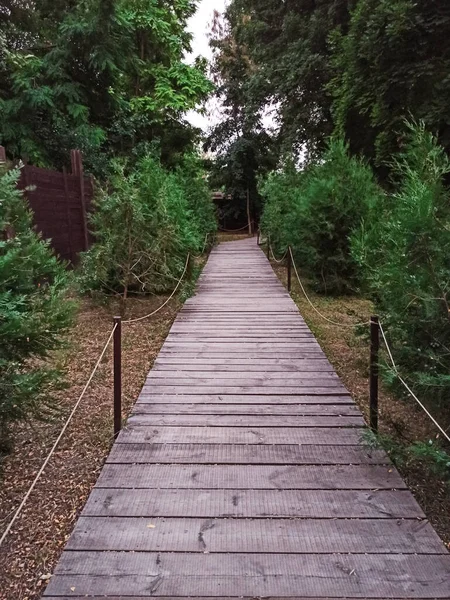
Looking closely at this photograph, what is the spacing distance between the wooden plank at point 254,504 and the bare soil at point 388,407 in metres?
0.20

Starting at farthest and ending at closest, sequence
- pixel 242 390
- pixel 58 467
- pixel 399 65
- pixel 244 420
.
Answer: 1. pixel 399 65
2. pixel 242 390
3. pixel 244 420
4. pixel 58 467

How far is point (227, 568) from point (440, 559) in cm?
102

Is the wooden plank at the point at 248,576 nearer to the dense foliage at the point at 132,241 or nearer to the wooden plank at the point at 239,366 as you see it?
the wooden plank at the point at 239,366

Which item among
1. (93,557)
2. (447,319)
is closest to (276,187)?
(447,319)

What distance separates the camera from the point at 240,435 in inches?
152

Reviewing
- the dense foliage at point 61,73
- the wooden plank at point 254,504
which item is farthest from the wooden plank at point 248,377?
the dense foliage at point 61,73

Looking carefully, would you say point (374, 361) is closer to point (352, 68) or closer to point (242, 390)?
point (242, 390)

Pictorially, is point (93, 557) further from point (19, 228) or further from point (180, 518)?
point (19, 228)

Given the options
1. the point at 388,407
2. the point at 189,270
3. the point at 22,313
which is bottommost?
the point at 388,407

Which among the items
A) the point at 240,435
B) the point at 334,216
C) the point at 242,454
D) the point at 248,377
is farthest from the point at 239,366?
the point at 334,216

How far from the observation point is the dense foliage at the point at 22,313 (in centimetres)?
296

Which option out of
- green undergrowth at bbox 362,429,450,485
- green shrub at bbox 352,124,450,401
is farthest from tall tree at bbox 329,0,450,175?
green undergrowth at bbox 362,429,450,485

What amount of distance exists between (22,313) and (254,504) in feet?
5.65

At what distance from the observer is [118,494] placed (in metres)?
3.08
